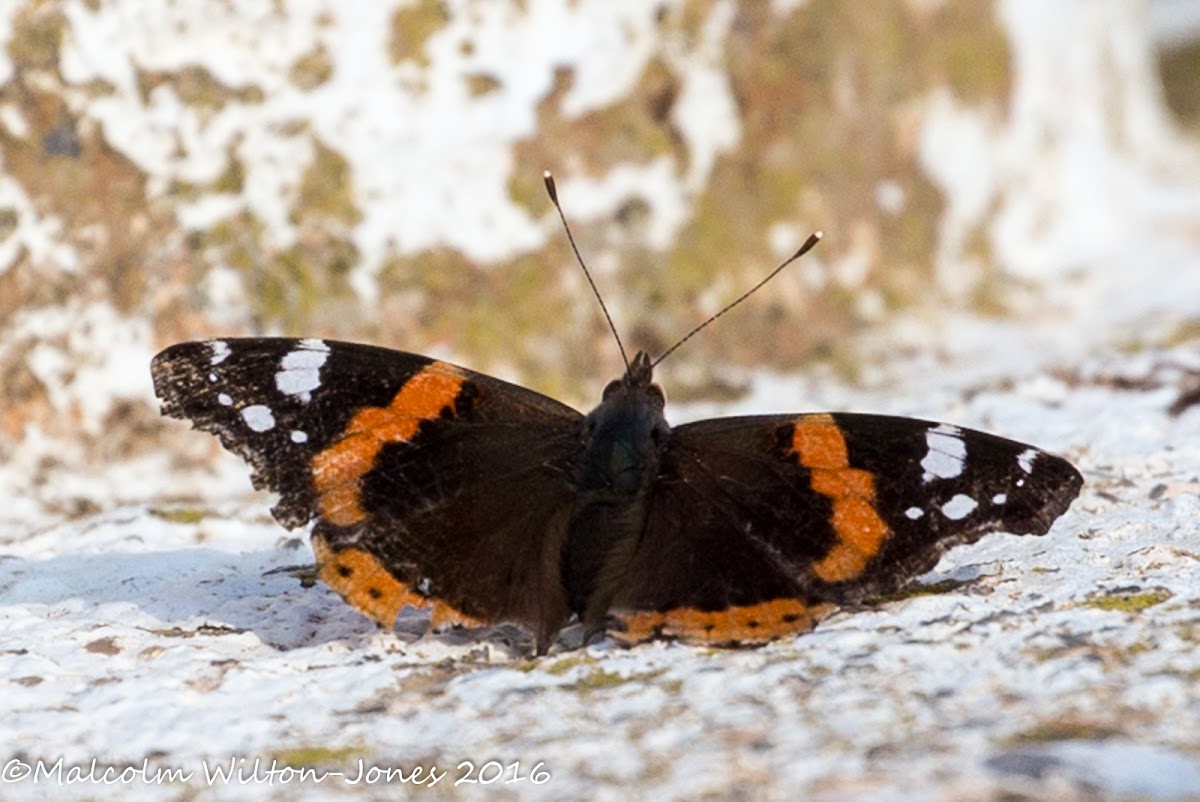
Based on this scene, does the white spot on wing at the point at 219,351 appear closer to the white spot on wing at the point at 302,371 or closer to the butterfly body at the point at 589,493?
the butterfly body at the point at 589,493

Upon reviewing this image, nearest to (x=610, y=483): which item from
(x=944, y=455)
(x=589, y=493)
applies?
(x=589, y=493)

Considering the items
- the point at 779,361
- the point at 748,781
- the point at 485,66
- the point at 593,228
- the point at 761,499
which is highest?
the point at 485,66

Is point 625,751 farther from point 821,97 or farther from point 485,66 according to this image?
point 821,97

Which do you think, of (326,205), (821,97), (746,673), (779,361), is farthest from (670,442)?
(821,97)

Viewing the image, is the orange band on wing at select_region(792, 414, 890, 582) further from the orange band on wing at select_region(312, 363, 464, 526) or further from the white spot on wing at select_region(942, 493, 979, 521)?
the orange band on wing at select_region(312, 363, 464, 526)

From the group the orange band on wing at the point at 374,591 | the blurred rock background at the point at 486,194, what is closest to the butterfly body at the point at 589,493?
the orange band on wing at the point at 374,591

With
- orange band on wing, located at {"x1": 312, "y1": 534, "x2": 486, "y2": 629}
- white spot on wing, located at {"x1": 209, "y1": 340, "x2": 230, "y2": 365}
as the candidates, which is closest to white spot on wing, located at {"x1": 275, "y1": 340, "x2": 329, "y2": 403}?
white spot on wing, located at {"x1": 209, "y1": 340, "x2": 230, "y2": 365}

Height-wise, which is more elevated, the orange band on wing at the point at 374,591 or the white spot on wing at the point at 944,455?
the white spot on wing at the point at 944,455

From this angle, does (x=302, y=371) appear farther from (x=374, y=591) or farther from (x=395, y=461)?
(x=374, y=591)
